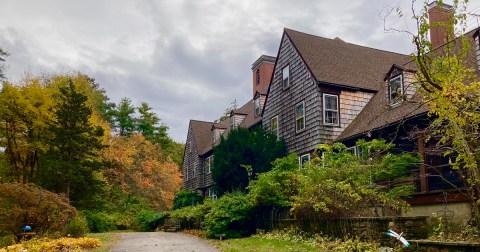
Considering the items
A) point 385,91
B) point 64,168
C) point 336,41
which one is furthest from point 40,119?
point 385,91

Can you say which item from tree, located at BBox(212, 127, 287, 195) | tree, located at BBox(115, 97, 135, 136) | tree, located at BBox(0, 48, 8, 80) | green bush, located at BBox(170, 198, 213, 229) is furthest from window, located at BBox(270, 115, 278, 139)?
tree, located at BBox(115, 97, 135, 136)

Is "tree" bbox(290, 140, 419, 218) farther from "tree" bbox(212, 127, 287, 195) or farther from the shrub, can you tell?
the shrub

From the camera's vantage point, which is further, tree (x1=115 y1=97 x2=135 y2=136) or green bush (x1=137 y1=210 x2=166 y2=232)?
tree (x1=115 y1=97 x2=135 y2=136)

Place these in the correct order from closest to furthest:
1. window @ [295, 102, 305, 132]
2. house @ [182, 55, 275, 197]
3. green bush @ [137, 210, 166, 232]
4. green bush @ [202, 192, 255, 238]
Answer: green bush @ [202, 192, 255, 238], window @ [295, 102, 305, 132], green bush @ [137, 210, 166, 232], house @ [182, 55, 275, 197]

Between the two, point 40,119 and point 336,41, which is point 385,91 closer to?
point 336,41

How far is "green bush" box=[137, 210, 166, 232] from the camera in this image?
104 ft

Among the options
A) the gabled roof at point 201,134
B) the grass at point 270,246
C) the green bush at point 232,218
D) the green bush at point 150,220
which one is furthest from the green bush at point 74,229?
the gabled roof at point 201,134

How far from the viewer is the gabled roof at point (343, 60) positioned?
73.2 feet

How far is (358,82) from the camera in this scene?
2244 cm

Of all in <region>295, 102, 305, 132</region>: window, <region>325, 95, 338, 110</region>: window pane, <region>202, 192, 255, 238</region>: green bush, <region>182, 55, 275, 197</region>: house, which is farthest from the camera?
<region>182, 55, 275, 197</region>: house

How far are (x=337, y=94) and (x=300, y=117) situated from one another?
2.37 meters

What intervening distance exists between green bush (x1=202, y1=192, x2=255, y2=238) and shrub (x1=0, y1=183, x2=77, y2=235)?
5.87 meters

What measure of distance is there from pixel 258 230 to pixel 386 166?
5.91 metres

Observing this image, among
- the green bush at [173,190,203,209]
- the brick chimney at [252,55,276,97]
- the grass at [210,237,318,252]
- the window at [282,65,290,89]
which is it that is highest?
the brick chimney at [252,55,276,97]
